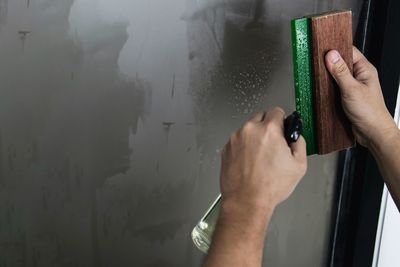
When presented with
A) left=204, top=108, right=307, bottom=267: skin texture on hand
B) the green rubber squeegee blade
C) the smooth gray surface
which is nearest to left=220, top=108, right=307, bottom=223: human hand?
left=204, top=108, right=307, bottom=267: skin texture on hand

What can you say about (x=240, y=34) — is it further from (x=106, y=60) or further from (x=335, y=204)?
(x=335, y=204)

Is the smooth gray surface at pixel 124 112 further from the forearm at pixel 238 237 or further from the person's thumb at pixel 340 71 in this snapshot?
the forearm at pixel 238 237

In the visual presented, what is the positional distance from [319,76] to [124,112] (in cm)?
34

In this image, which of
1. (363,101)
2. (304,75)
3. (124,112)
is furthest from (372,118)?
(124,112)

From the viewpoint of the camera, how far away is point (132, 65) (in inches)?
31.0

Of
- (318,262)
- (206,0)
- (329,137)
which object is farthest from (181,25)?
(318,262)

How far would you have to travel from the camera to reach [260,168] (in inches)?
22.7

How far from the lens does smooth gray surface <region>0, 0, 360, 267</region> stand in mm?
751

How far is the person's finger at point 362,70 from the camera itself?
758 millimetres

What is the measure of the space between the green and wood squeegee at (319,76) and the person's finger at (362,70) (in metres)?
0.04

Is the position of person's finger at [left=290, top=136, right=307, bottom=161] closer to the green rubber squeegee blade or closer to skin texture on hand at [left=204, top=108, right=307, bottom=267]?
skin texture on hand at [left=204, top=108, right=307, bottom=267]

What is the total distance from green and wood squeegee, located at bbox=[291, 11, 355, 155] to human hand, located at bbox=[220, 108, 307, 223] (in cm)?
14

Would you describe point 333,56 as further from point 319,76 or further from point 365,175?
point 365,175

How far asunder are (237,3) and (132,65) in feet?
0.68
